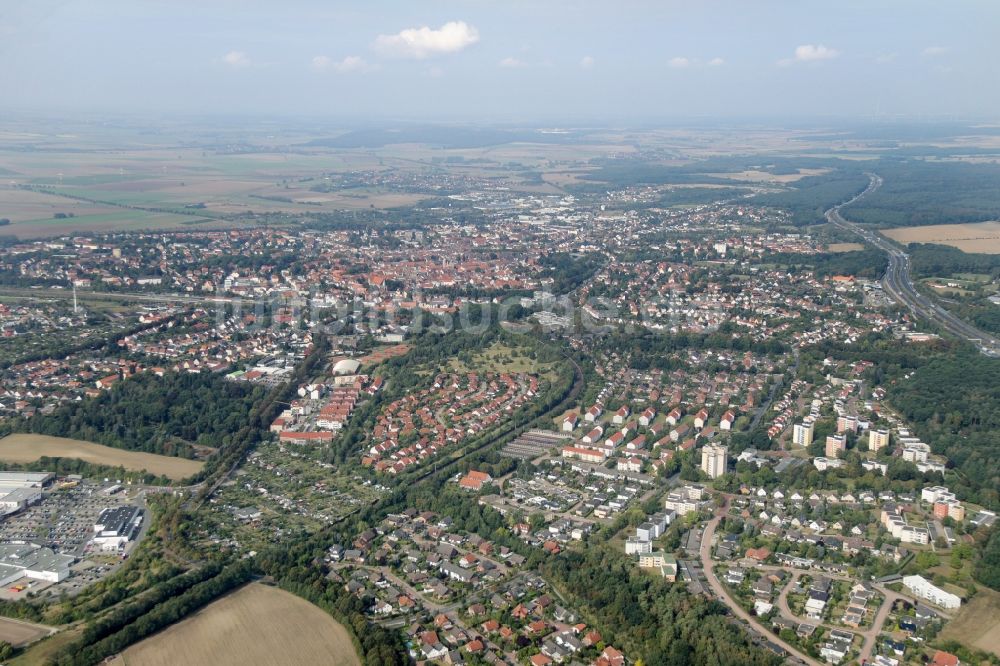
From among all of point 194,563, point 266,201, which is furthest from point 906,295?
point 266,201

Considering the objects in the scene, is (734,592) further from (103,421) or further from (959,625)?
(103,421)

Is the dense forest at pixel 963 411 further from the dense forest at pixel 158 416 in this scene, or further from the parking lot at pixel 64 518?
the parking lot at pixel 64 518

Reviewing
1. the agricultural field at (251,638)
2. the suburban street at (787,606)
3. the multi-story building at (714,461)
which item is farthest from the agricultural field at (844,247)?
the agricultural field at (251,638)

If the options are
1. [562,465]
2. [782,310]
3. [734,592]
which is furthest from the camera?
[782,310]

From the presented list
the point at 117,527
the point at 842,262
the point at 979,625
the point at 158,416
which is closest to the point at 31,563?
the point at 117,527

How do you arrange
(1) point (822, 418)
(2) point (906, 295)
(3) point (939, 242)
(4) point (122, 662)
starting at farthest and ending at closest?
(3) point (939, 242), (2) point (906, 295), (1) point (822, 418), (4) point (122, 662)
